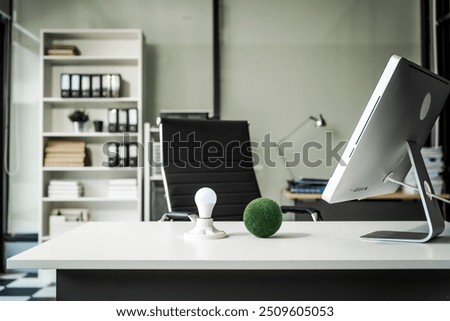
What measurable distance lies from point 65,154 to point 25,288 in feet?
3.81

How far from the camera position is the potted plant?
4141 mm

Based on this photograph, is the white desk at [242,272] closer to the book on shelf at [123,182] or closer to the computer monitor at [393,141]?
the computer monitor at [393,141]

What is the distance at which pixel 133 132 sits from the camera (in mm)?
4117

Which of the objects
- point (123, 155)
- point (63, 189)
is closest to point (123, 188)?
point (123, 155)

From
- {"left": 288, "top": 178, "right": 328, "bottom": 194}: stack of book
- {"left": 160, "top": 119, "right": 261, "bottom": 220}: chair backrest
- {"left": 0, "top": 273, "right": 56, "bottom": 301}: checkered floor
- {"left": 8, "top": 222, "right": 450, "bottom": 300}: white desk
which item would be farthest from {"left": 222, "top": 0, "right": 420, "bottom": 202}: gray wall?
{"left": 8, "top": 222, "right": 450, "bottom": 300}: white desk

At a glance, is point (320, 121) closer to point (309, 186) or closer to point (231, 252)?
point (309, 186)

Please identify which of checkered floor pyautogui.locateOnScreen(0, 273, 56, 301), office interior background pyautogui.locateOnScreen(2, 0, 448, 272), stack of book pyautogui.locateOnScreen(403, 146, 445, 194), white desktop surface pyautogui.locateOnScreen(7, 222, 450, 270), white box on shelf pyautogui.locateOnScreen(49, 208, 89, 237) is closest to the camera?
white desktop surface pyautogui.locateOnScreen(7, 222, 450, 270)

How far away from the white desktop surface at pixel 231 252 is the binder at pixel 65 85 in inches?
104

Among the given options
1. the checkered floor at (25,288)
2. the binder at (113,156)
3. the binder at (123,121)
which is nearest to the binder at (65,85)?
the binder at (123,121)

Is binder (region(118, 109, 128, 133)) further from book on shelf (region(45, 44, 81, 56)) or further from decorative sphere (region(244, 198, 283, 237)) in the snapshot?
decorative sphere (region(244, 198, 283, 237))

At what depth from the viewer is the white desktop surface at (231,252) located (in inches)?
45.1

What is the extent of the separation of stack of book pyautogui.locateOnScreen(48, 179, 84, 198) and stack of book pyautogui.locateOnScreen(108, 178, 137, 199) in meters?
0.32

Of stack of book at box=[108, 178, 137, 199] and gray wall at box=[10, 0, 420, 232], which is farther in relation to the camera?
gray wall at box=[10, 0, 420, 232]

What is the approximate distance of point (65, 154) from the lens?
4105 mm
